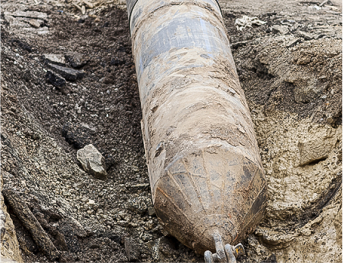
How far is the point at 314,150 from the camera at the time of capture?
3801mm

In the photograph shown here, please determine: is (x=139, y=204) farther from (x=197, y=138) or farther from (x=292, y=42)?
(x=292, y=42)

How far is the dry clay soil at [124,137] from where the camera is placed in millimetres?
3377

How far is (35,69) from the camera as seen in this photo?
205 inches

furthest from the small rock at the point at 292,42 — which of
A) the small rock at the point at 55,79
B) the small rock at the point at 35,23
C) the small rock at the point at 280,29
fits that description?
the small rock at the point at 35,23

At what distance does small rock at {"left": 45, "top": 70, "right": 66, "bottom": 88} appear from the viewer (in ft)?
16.9

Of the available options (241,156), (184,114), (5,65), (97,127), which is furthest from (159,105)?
(5,65)

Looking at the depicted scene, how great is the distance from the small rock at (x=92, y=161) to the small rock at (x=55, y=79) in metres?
1.15

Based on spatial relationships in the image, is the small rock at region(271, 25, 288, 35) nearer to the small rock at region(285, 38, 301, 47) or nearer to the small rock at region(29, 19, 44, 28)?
the small rock at region(285, 38, 301, 47)

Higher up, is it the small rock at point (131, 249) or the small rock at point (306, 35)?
the small rock at point (306, 35)

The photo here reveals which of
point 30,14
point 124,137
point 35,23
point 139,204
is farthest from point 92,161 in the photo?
point 30,14

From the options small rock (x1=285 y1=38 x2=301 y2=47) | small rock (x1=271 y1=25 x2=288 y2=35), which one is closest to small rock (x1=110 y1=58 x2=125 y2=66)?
small rock (x1=271 y1=25 x2=288 y2=35)

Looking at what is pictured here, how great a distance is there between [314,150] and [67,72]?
3259mm

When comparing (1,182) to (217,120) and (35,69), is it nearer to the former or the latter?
(217,120)

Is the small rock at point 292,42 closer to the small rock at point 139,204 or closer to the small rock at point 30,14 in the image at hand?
the small rock at point 139,204
